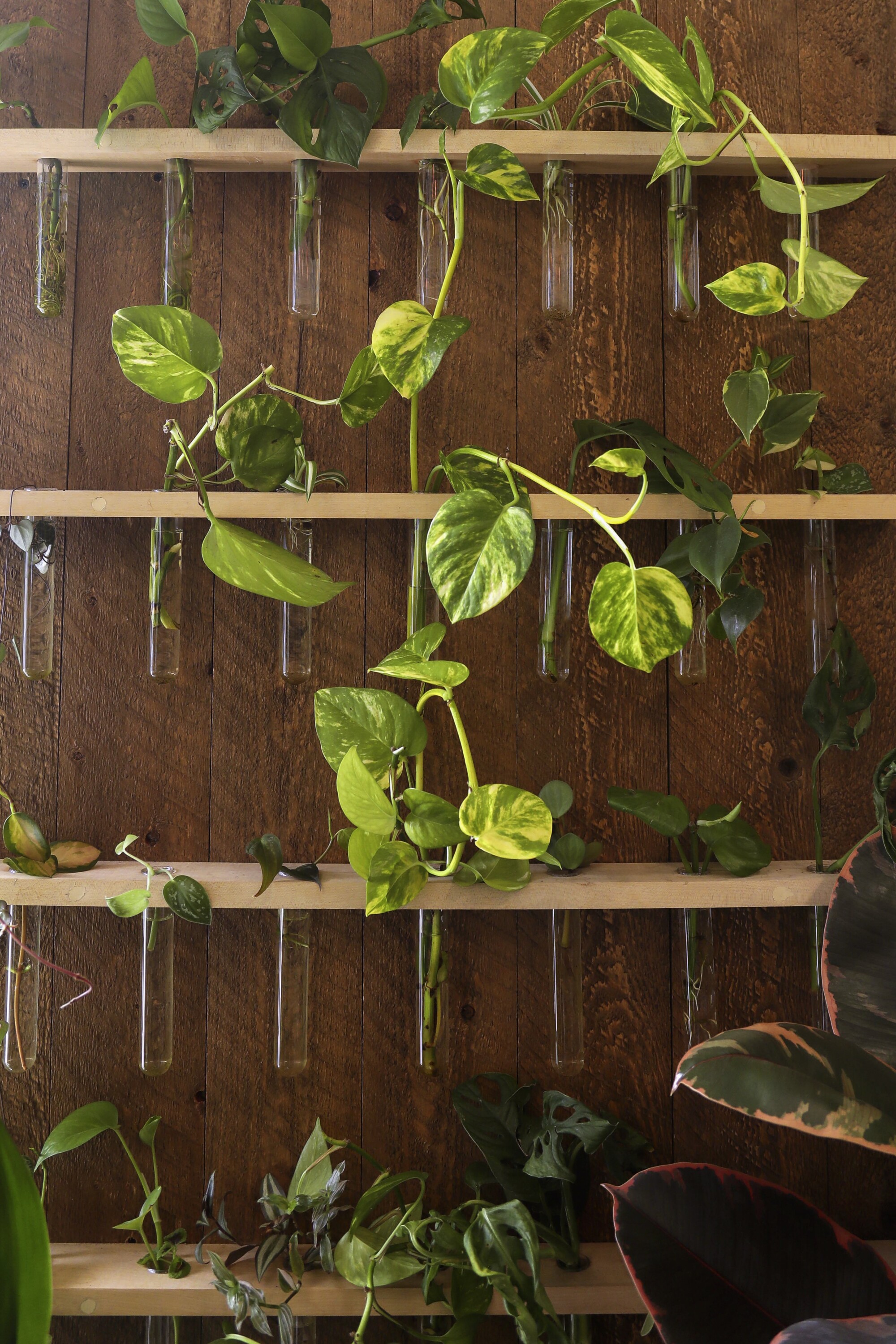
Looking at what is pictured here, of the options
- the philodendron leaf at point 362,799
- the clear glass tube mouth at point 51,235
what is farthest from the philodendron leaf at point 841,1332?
the clear glass tube mouth at point 51,235

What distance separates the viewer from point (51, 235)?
3.68 feet

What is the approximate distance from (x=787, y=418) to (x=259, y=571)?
2.07 feet

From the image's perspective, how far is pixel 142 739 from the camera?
1.20 metres

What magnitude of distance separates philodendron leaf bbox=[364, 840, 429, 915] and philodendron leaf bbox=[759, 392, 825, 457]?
0.62 meters

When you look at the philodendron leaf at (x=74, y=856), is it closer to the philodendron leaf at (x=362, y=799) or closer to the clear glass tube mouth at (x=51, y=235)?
the philodendron leaf at (x=362, y=799)

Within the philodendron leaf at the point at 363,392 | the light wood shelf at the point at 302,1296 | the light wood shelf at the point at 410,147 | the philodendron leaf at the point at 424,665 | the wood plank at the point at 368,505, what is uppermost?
the light wood shelf at the point at 410,147

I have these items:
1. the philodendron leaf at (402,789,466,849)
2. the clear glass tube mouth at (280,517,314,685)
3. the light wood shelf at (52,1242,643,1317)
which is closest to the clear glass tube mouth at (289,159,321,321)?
the clear glass tube mouth at (280,517,314,685)

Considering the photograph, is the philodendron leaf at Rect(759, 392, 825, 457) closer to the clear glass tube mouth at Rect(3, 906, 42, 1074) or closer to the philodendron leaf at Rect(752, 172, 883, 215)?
the philodendron leaf at Rect(752, 172, 883, 215)

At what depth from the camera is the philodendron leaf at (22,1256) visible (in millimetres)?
862

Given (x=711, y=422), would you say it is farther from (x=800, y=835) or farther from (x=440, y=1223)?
(x=440, y=1223)

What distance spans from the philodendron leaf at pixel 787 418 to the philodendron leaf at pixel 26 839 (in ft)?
3.15

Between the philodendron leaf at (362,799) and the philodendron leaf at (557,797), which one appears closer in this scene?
the philodendron leaf at (362,799)

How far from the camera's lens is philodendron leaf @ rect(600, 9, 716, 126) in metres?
0.86

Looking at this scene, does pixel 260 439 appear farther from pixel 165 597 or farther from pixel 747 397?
pixel 747 397
